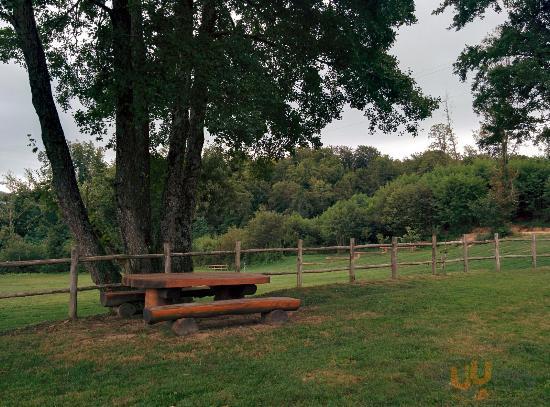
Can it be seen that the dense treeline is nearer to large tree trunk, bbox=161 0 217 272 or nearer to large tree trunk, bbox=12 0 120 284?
large tree trunk, bbox=161 0 217 272

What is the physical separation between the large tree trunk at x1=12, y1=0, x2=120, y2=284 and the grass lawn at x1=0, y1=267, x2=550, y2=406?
1.48 meters

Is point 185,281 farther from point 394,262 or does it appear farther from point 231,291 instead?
point 394,262

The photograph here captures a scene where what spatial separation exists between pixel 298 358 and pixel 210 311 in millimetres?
1785

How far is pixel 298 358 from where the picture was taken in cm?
634

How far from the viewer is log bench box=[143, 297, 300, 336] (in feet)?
23.6

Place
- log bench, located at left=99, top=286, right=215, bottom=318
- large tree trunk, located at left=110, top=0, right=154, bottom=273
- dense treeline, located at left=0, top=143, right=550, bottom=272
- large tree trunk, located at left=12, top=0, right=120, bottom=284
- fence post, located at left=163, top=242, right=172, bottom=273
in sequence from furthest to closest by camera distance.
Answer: dense treeline, located at left=0, top=143, right=550, bottom=272 < fence post, located at left=163, top=242, right=172, bottom=273 < large tree trunk, located at left=110, top=0, right=154, bottom=273 < large tree trunk, located at left=12, top=0, right=120, bottom=284 < log bench, located at left=99, top=286, right=215, bottom=318

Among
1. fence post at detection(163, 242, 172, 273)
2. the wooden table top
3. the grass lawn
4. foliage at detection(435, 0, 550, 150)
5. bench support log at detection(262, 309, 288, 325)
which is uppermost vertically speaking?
foliage at detection(435, 0, 550, 150)

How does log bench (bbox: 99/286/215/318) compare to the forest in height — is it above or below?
below

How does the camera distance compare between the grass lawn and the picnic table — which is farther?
the picnic table

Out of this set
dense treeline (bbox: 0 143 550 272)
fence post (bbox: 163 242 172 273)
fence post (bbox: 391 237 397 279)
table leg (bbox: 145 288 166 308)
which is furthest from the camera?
dense treeline (bbox: 0 143 550 272)

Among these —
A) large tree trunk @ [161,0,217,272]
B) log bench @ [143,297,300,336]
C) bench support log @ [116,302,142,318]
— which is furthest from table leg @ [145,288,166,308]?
large tree trunk @ [161,0,217,272]

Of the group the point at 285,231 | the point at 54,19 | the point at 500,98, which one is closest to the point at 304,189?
the point at 285,231

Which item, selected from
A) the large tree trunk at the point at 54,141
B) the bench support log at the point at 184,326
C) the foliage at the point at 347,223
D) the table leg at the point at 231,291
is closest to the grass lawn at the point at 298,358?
the bench support log at the point at 184,326

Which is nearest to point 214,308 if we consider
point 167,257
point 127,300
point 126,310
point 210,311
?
point 210,311
